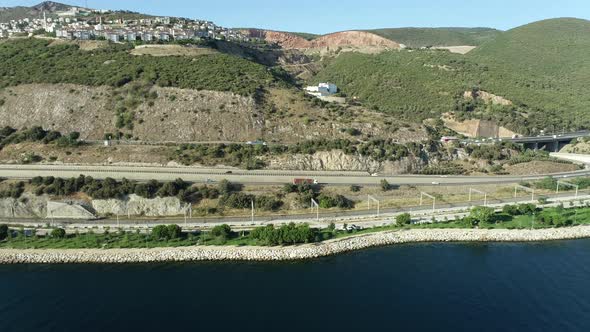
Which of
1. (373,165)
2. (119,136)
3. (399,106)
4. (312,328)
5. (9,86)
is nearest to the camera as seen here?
(312,328)

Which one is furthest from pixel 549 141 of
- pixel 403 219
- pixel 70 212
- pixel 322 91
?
pixel 70 212

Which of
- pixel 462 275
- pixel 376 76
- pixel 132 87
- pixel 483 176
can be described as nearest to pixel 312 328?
pixel 462 275

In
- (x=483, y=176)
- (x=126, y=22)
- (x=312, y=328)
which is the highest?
(x=126, y=22)

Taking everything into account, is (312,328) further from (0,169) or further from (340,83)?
(340,83)

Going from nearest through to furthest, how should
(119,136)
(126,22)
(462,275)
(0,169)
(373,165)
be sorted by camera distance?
(462,275) → (0,169) → (373,165) → (119,136) → (126,22)

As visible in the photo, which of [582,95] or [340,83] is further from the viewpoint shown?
[340,83]

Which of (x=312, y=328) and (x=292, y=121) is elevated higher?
(x=292, y=121)

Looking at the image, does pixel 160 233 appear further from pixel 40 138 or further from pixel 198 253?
pixel 40 138
